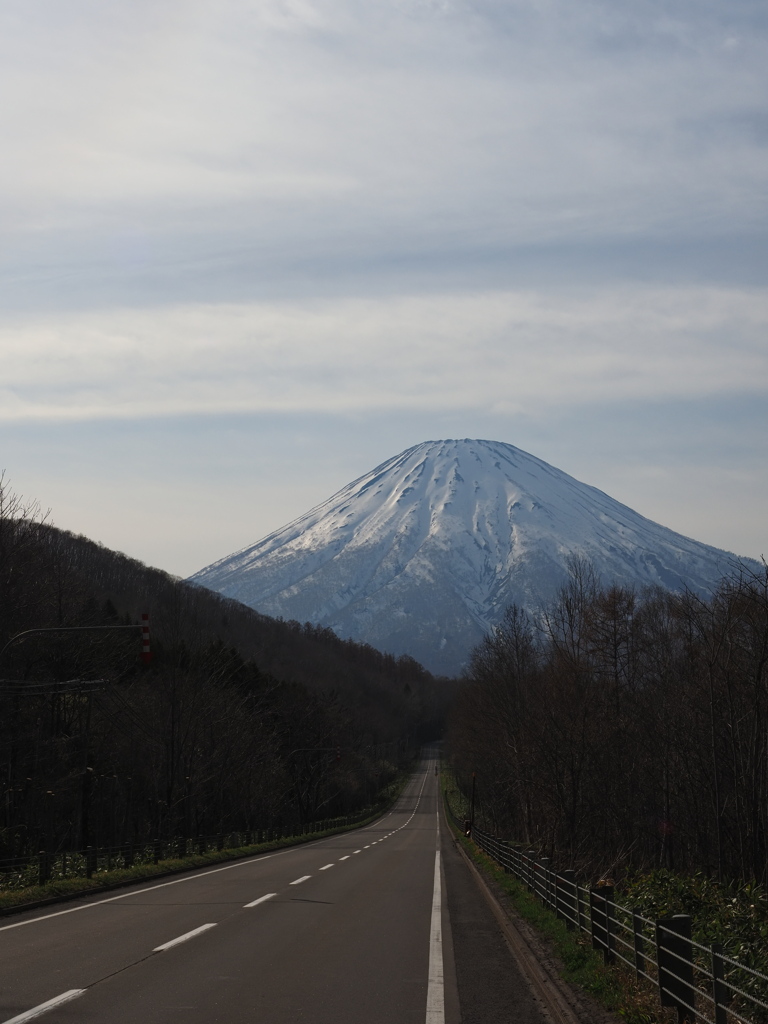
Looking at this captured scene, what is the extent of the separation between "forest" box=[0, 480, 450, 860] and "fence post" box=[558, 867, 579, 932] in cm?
1004

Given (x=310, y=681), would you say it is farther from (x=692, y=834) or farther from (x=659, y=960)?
(x=659, y=960)

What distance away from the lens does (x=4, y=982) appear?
955cm

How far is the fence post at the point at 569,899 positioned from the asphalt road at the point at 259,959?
42.2 inches

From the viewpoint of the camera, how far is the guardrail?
7066 millimetres

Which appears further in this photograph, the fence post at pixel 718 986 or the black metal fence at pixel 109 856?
the black metal fence at pixel 109 856

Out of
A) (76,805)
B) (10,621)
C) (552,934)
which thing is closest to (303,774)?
(76,805)

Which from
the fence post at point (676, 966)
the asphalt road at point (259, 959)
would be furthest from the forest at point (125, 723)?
the fence post at point (676, 966)

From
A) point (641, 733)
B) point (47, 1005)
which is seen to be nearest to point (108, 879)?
point (47, 1005)

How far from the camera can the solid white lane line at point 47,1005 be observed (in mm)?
7902

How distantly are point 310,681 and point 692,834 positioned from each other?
3223 inches

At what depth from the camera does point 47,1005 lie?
27.8 ft

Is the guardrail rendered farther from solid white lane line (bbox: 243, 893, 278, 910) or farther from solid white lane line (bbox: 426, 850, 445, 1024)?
solid white lane line (bbox: 243, 893, 278, 910)

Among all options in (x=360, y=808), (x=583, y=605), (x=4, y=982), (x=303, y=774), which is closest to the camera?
Answer: (x=4, y=982)

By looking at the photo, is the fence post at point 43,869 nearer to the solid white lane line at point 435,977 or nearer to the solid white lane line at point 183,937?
the solid white lane line at point 183,937
